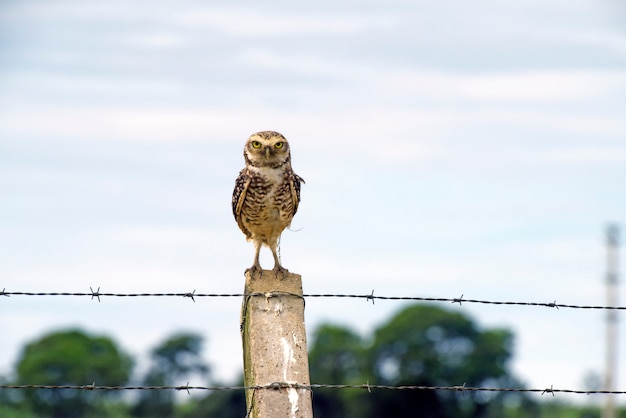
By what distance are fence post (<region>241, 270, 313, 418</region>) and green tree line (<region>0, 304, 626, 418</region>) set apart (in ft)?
230

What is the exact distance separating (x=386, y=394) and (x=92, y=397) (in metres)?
17.7

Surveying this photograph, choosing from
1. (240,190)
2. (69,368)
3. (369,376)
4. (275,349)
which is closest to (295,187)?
(240,190)

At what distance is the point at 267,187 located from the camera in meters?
11.8

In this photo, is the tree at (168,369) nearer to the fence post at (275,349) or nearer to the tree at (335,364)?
the tree at (335,364)

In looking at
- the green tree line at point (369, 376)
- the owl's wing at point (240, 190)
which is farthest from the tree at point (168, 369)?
the owl's wing at point (240, 190)

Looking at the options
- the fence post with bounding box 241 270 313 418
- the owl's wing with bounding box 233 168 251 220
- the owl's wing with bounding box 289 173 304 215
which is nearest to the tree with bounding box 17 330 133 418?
the owl's wing with bounding box 233 168 251 220

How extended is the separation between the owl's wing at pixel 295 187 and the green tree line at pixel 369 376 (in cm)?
6661

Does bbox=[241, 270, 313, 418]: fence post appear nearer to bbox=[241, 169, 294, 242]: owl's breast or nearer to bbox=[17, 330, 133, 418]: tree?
bbox=[241, 169, 294, 242]: owl's breast

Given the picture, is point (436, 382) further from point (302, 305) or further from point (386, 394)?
point (302, 305)

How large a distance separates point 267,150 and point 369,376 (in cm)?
7088

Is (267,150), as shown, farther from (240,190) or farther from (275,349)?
(275,349)

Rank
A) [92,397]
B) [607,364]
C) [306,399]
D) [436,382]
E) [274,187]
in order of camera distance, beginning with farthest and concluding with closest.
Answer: [92,397] → [436,382] → [607,364] → [274,187] → [306,399]

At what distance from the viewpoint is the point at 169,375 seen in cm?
9244

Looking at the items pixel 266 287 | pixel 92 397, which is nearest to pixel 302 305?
pixel 266 287
